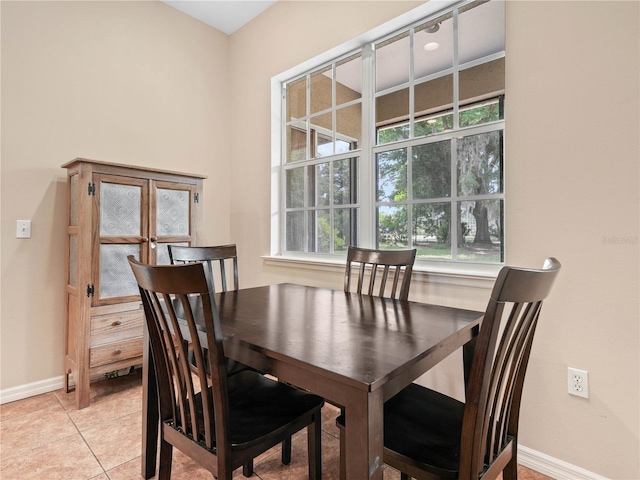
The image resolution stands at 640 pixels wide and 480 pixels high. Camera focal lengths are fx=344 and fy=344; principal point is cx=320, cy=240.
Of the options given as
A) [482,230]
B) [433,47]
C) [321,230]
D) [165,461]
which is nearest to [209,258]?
[321,230]

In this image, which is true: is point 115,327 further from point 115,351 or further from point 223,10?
point 223,10

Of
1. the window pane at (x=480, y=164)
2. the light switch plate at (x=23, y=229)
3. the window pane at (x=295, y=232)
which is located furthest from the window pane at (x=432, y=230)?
the light switch plate at (x=23, y=229)

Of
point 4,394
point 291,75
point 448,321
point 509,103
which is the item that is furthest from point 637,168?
point 4,394

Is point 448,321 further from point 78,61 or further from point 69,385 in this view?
point 78,61

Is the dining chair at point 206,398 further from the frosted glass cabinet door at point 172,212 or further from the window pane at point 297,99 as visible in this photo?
the window pane at point 297,99

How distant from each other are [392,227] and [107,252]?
6.10 feet

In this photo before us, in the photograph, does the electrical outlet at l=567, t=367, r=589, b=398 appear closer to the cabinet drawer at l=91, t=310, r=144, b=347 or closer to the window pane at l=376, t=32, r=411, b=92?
the window pane at l=376, t=32, r=411, b=92

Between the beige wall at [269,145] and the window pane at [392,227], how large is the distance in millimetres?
362

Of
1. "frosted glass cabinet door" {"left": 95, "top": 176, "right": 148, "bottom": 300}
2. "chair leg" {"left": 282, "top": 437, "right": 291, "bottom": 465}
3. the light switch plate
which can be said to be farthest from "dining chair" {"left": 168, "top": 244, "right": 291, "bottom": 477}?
the light switch plate

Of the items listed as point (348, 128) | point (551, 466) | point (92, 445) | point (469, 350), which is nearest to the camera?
point (469, 350)

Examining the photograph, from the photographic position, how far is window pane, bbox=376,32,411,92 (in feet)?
7.28

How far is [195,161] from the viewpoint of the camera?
3.14 metres

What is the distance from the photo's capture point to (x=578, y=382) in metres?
1.50

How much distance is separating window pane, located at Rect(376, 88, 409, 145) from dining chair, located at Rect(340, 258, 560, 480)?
1.43 metres
